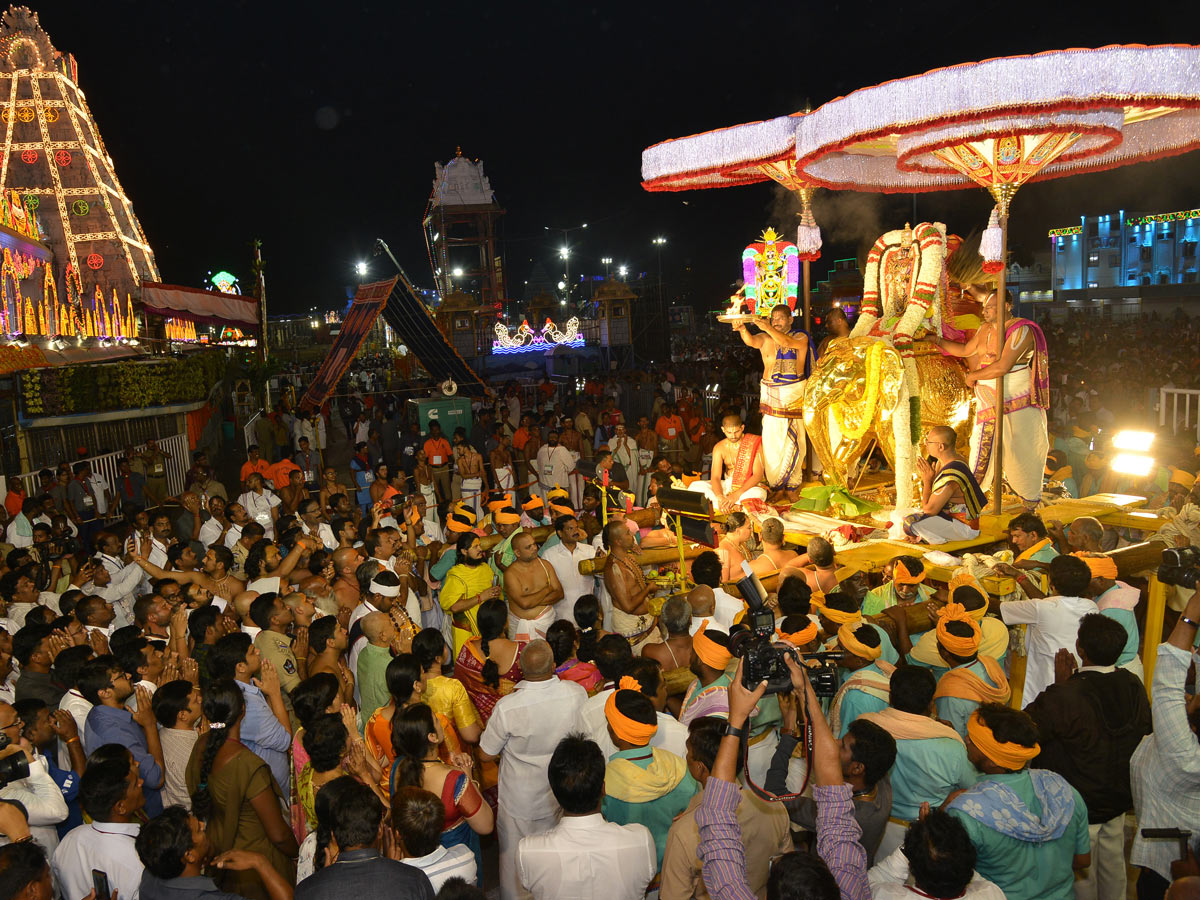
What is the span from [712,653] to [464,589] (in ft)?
8.54

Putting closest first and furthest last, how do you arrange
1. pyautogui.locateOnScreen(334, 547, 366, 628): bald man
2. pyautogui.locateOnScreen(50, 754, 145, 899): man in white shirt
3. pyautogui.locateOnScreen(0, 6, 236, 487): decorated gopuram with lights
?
1. pyautogui.locateOnScreen(50, 754, 145, 899): man in white shirt
2. pyautogui.locateOnScreen(334, 547, 366, 628): bald man
3. pyautogui.locateOnScreen(0, 6, 236, 487): decorated gopuram with lights

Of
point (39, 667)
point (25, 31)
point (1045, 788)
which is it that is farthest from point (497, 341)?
point (1045, 788)

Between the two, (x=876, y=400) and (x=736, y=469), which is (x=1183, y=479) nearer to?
(x=876, y=400)

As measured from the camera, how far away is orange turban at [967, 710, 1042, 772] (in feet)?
11.1

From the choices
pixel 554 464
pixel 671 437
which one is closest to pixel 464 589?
pixel 554 464

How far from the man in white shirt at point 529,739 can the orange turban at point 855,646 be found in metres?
1.39

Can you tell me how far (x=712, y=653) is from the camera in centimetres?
431

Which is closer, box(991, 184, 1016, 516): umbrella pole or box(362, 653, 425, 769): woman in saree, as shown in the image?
box(362, 653, 425, 769): woman in saree

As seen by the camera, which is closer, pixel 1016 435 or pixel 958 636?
pixel 958 636

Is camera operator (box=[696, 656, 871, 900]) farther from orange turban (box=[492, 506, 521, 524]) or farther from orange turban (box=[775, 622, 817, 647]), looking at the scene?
orange turban (box=[492, 506, 521, 524])

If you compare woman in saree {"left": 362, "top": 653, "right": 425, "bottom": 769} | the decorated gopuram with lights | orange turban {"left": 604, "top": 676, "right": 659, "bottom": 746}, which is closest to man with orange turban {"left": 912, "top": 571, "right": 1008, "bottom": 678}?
orange turban {"left": 604, "top": 676, "right": 659, "bottom": 746}

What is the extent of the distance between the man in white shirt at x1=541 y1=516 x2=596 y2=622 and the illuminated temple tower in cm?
2589

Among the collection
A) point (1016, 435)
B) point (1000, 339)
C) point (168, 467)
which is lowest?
point (168, 467)

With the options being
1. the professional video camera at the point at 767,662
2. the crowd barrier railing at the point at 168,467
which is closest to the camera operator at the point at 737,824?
the professional video camera at the point at 767,662
